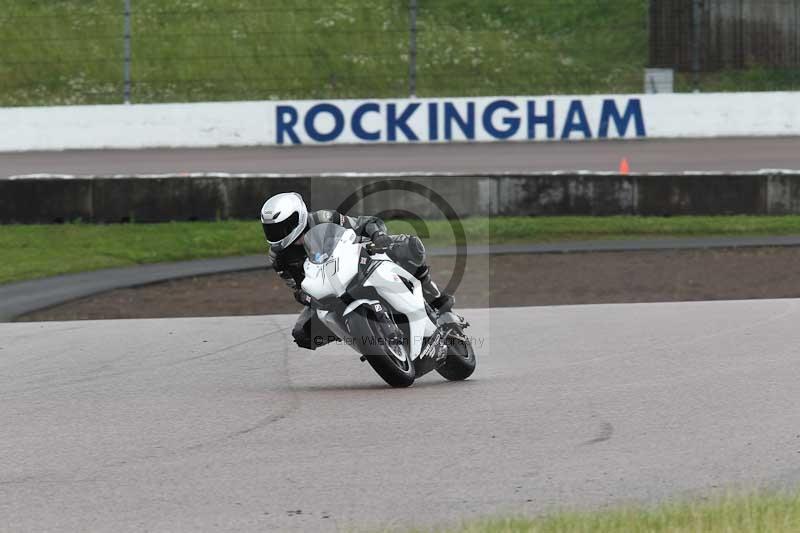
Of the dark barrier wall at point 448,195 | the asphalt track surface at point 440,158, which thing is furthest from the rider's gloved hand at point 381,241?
the asphalt track surface at point 440,158

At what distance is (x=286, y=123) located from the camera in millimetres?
24188

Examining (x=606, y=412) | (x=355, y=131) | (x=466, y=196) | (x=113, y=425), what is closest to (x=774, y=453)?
(x=606, y=412)

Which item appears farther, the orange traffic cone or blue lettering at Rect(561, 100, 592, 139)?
blue lettering at Rect(561, 100, 592, 139)

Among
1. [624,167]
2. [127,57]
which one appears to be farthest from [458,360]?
[127,57]

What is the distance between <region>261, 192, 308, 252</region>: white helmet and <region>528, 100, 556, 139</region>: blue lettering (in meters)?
16.8

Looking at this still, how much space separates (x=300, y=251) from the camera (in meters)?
7.70

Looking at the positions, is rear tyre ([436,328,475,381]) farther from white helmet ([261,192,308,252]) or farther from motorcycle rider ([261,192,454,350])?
white helmet ([261,192,308,252])

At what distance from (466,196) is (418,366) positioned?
871cm

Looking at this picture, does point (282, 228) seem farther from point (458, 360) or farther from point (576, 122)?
point (576, 122)

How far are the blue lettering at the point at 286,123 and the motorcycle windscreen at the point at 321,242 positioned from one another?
16797 mm

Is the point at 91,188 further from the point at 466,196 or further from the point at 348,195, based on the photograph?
the point at 466,196

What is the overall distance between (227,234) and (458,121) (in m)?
8.55

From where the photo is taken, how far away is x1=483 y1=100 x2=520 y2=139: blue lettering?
949 inches

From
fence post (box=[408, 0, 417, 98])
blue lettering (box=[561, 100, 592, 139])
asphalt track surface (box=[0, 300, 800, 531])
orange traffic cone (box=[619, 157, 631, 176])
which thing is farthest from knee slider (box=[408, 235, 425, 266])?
fence post (box=[408, 0, 417, 98])
